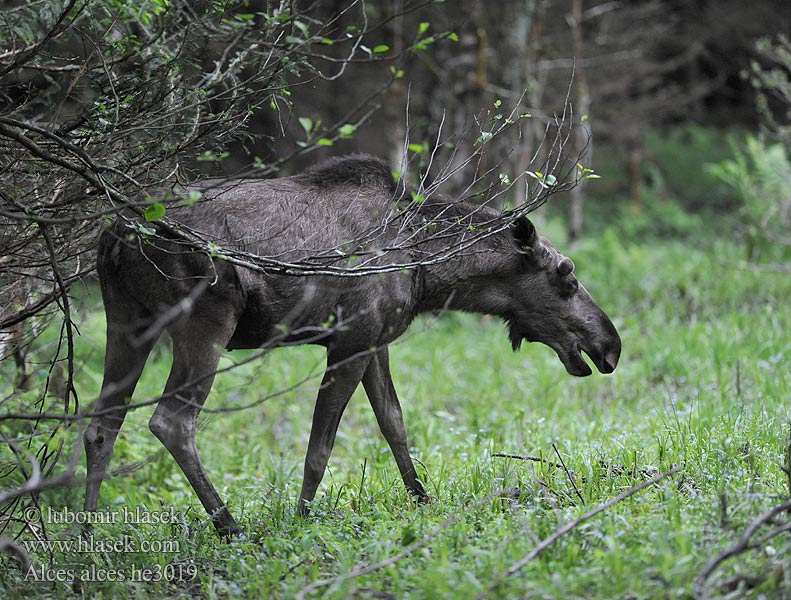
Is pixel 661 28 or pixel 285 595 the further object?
pixel 661 28

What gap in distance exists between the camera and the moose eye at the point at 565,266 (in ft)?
20.3

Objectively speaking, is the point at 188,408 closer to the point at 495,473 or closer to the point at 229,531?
the point at 229,531

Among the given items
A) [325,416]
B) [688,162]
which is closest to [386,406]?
[325,416]

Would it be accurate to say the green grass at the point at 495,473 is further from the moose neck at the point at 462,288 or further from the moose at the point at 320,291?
the moose neck at the point at 462,288

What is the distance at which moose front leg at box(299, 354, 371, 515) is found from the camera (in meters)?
5.66

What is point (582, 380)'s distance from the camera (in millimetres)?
9273

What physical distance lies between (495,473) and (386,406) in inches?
37.3

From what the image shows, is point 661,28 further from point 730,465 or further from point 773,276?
point 730,465

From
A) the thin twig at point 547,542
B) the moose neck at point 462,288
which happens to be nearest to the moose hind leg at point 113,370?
the moose neck at point 462,288

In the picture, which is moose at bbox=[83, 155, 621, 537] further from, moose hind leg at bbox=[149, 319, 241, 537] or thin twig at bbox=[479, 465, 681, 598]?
thin twig at bbox=[479, 465, 681, 598]

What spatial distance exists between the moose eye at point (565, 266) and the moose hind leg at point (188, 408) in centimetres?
242

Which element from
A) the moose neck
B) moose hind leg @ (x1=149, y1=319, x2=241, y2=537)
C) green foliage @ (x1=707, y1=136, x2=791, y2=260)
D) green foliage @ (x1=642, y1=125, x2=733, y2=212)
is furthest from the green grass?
green foliage @ (x1=642, y1=125, x2=733, y2=212)

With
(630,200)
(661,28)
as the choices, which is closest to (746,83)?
(630,200)

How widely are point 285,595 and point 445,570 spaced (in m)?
0.75
